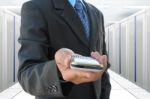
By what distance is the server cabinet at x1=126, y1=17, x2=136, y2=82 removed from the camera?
7.98m

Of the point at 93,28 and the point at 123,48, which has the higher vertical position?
the point at 93,28

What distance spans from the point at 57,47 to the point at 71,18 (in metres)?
0.14

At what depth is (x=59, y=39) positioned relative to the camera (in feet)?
4.50

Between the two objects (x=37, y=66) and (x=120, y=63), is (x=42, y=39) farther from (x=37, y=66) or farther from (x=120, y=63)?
(x=120, y=63)

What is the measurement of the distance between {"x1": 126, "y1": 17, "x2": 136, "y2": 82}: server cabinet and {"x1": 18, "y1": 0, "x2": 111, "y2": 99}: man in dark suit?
6.42 m

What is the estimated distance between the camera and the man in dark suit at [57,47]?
3.51 ft

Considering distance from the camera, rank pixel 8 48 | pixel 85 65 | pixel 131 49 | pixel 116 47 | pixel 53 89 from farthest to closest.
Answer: pixel 116 47 < pixel 131 49 < pixel 8 48 < pixel 53 89 < pixel 85 65

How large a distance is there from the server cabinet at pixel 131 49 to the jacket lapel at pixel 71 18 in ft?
21.5

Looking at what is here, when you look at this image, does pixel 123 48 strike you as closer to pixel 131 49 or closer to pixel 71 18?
pixel 131 49

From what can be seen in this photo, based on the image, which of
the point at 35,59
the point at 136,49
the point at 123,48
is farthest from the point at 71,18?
the point at 123,48

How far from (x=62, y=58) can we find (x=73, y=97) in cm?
49

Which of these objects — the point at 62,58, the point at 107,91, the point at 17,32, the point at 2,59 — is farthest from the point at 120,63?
the point at 62,58

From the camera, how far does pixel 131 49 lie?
8328 millimetres

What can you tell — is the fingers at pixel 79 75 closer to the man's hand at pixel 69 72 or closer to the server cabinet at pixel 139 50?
the man's hand at pixel 69 72
